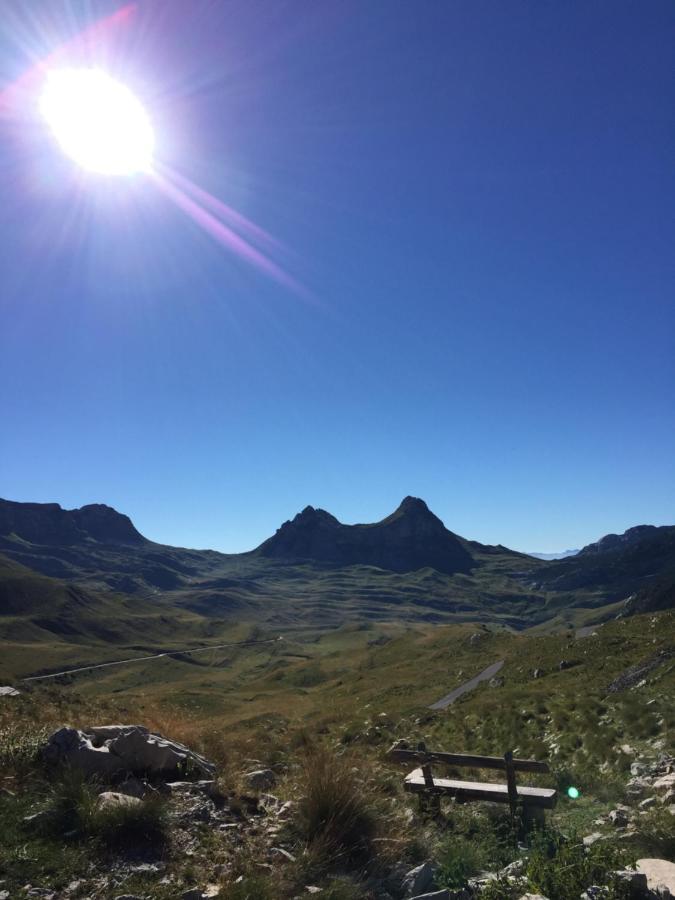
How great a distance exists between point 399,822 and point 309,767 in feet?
6.69

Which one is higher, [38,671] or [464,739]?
[464,739]

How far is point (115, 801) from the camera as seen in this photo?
945 cm

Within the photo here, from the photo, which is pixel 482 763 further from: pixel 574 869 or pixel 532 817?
pixel 574 869

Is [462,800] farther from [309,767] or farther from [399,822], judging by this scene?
[309,767]

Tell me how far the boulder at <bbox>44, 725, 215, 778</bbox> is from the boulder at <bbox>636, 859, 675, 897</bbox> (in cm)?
874

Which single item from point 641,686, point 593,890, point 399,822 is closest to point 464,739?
point 641,686

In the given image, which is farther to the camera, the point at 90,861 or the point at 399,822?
the point at 399,822

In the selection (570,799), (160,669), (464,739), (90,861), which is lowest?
(160,669)

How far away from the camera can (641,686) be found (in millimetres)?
23828

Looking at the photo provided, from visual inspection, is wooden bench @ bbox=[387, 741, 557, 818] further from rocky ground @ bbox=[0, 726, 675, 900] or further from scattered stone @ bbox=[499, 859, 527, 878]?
scattered stone @ bbox=[499, 859, 527, 878]

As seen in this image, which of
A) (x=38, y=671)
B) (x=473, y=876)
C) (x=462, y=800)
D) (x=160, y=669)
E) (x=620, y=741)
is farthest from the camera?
(x=160, y=669)

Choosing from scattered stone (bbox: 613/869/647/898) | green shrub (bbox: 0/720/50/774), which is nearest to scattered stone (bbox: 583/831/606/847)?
scattered stone (bbox: 613/869/647/898)

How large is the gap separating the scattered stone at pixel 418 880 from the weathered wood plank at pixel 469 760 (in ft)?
13.1

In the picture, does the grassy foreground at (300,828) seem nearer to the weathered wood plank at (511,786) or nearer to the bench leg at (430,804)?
the bench leg at (430,804)
